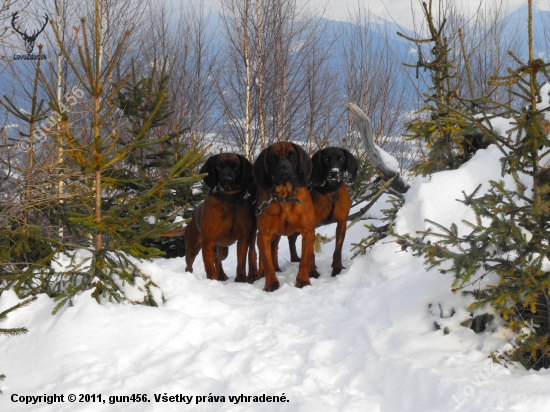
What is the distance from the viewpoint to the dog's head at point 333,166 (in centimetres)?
517

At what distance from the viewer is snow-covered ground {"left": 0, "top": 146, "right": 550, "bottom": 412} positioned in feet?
7.82

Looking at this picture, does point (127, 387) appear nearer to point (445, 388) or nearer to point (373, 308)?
point (445, 388)

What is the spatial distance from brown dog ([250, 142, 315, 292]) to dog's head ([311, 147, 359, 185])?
416 mm

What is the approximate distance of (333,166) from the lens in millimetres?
5176

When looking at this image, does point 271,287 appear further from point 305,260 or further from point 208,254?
point 208,254

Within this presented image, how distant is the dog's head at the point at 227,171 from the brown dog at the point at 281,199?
0.25 metres

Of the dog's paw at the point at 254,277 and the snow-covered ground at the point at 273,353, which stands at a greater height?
the snow-covered ground at the point at 273,353

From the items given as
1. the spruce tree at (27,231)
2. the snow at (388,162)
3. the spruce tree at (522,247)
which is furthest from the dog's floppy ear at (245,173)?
the spruce tree at (522,247)

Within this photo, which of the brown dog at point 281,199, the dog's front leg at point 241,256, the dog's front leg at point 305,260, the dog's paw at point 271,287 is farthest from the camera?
the dog's front leg at point 241,256

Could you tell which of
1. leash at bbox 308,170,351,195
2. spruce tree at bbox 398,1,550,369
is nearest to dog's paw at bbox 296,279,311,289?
leash at bbox 308,170,351,195

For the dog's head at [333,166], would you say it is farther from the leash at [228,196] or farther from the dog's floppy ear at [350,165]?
the leash at [228,196]

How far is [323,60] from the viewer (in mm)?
15797

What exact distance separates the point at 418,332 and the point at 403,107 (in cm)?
1579

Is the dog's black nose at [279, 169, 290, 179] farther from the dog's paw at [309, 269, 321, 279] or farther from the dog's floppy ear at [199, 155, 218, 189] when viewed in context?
the dog's paw at [309, 269, 321, 279]
